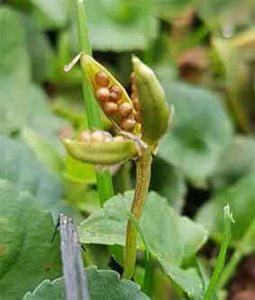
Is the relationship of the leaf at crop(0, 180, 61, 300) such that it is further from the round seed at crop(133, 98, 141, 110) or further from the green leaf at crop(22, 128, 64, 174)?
the green leaf at crop(22, 128, 64, 174)

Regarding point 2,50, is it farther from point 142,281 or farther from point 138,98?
point 138,98

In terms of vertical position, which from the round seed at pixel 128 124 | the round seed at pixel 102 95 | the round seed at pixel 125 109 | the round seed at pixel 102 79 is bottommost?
the round seed at pixel 128 124

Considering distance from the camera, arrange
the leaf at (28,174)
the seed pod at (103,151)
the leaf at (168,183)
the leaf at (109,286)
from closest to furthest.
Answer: the seed pod at (103,151), the leaf at (109,286), the leaf at (28,174), the leaf at (168,183)

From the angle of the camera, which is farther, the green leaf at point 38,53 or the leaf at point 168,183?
the green leaf at point 38,53

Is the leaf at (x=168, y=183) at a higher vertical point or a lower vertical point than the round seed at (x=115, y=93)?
lower

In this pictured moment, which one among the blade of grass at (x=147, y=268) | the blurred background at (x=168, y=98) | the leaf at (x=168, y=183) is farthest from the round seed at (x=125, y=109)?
the leaf at (x=168, y=183)

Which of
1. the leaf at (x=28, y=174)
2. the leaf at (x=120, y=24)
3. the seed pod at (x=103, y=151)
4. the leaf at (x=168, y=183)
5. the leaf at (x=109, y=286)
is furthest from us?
the leaf at (x=120, y=24)

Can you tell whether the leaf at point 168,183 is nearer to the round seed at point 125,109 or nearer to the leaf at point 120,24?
the leaf at point 120,24

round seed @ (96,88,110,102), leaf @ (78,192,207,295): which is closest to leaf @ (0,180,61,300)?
leaf @ (78,192,207,295)
